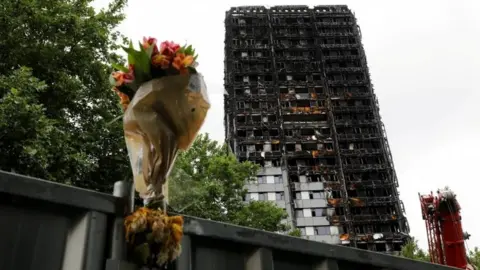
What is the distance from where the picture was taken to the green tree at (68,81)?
8727 mm

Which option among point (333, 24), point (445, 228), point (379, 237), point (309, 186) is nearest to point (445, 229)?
point (445, 228)

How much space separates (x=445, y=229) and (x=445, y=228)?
31 millimetres

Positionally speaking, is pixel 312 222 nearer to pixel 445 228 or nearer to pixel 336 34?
pixel 336 34

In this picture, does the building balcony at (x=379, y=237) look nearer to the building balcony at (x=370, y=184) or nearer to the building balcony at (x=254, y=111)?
the building balcony at (x=370, y=184)

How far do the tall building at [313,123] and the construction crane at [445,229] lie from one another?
36.9m

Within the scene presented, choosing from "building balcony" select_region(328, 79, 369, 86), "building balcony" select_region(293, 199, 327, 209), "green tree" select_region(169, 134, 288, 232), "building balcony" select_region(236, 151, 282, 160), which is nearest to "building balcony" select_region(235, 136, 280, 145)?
"building balcony" select_region(236, 151, 282, 160)

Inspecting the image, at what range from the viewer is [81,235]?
2.76m

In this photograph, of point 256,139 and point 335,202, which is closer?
point 335,202

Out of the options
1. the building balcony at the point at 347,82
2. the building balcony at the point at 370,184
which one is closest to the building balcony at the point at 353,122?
the building balcony at the point at 347,82

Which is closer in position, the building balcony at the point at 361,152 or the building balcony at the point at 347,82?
the building balcony at the point at 361,152

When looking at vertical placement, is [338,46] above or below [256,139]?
above

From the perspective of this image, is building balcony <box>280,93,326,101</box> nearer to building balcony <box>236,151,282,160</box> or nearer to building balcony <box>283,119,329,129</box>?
building balcony <box>283,119,329,129</box>

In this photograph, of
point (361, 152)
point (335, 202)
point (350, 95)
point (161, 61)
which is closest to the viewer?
point (161, 61)

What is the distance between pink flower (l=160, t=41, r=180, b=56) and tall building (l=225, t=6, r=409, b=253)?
45.3 meters
